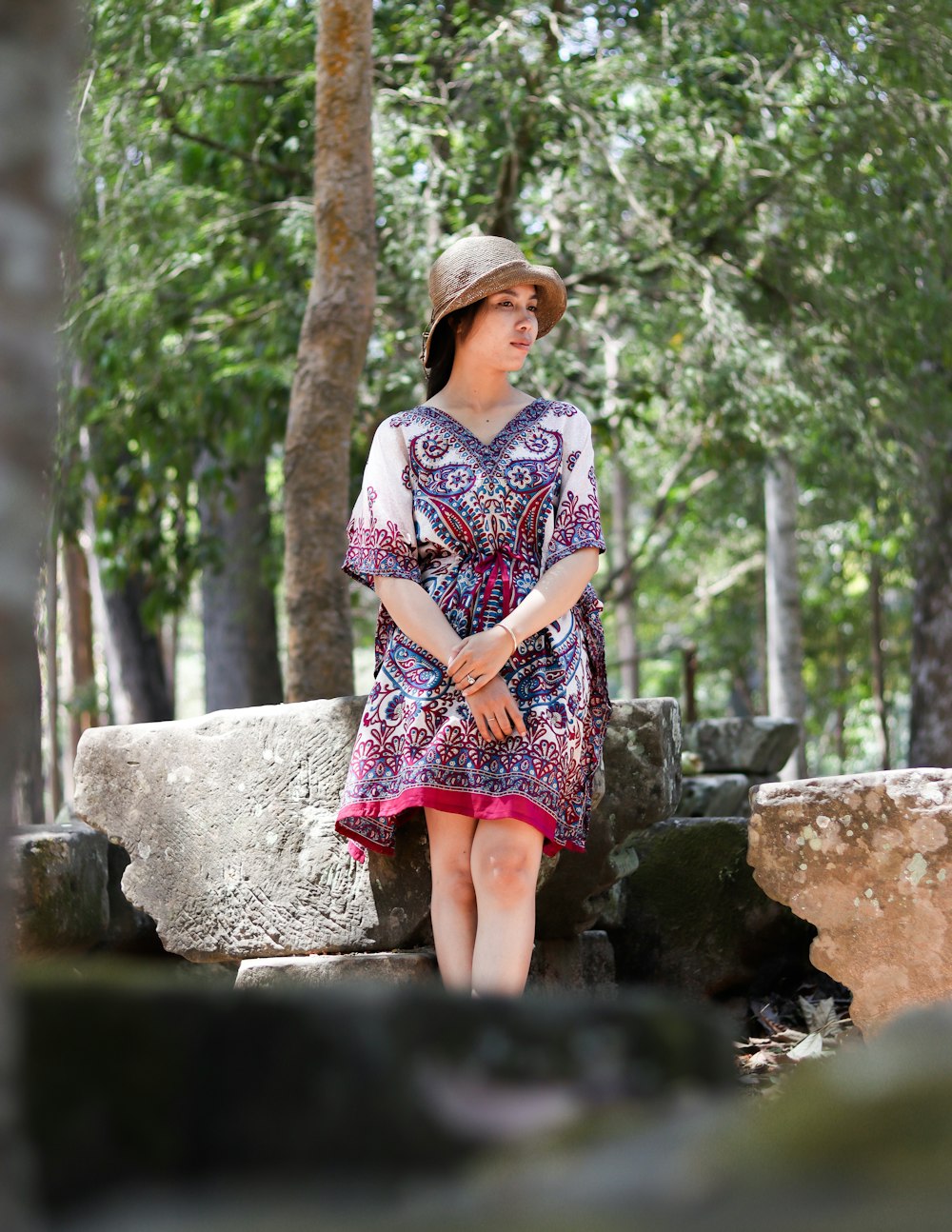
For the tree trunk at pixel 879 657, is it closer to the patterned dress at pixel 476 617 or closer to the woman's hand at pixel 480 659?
the patterned dress at pixel 476 617

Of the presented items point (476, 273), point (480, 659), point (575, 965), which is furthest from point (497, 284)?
point (575, 965)

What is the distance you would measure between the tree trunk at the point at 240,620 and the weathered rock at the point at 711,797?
5.27 meters

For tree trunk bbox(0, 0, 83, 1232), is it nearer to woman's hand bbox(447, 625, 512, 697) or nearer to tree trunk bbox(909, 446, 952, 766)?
woman's hand bbox(447, 625, 512, 697)

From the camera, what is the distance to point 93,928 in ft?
14.5

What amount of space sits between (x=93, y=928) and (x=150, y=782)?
21.9 inches

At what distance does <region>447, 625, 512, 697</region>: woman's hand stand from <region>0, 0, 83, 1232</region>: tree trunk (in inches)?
92.6

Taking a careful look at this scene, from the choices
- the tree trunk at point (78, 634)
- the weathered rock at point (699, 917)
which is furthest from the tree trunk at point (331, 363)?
the tree trunk at point (78, 634)

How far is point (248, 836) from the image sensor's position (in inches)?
157

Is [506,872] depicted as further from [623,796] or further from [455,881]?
[623,796]

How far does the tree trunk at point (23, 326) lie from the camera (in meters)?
0.95

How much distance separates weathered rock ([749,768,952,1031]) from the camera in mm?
3379

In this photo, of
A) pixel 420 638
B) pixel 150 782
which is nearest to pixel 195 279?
pixel 150 782

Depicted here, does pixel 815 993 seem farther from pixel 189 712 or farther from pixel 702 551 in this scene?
pixel 189 712

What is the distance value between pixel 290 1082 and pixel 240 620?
10461 millimetres
